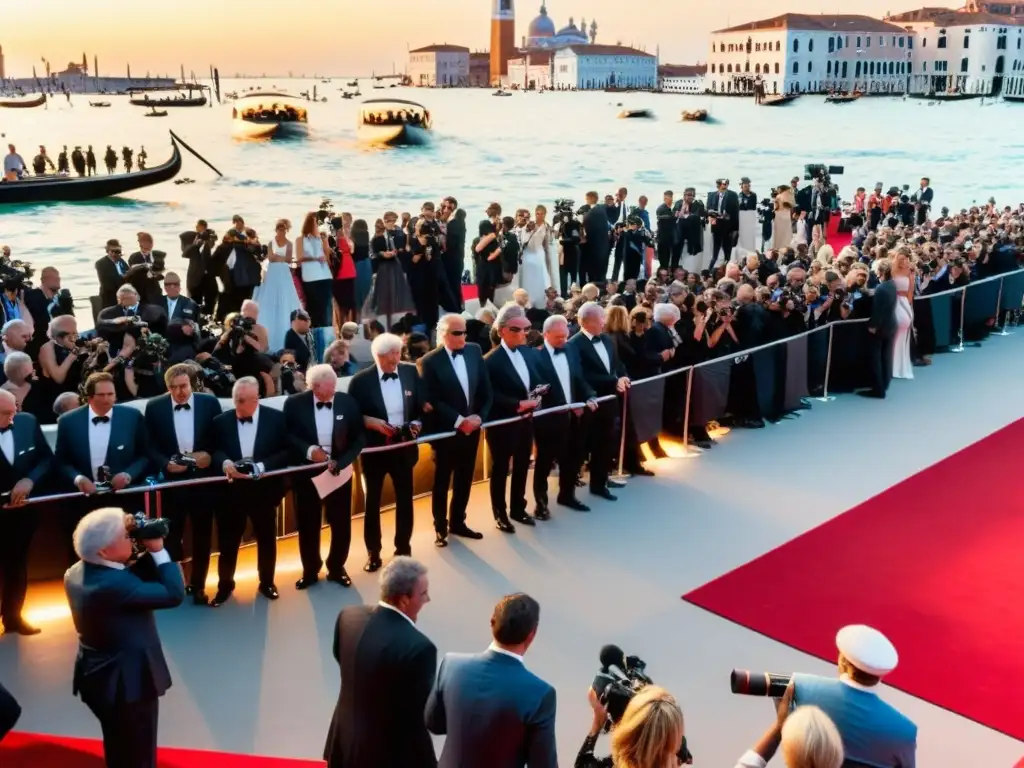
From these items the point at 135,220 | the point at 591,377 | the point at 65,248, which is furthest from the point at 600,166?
the point at 591,377

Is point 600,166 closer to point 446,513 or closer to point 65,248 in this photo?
→ point 65,248

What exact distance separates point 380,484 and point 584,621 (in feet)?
4.91

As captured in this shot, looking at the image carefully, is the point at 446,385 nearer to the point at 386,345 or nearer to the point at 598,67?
the point at 386,345

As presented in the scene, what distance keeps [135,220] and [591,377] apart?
135 feet

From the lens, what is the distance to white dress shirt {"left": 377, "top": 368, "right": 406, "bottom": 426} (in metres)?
6.18

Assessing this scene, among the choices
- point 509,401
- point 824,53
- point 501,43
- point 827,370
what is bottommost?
point 827,370

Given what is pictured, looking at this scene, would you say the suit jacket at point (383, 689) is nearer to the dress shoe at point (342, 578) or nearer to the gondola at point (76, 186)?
the dress shoe at point (342, 578)

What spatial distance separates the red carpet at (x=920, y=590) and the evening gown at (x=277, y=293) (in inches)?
245

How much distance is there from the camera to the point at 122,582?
144 inches

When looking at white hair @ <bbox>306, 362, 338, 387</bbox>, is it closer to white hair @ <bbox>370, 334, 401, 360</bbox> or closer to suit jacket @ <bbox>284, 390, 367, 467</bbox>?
suit jacket @ <bbox>284, 390, 367, 467</bbox>

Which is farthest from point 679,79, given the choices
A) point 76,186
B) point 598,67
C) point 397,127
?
point 76,186

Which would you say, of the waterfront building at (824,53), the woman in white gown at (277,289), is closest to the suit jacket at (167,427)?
the woman in white gown at (277,289)

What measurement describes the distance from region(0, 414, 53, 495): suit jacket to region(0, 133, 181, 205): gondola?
2266cm

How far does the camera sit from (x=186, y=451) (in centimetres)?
562
